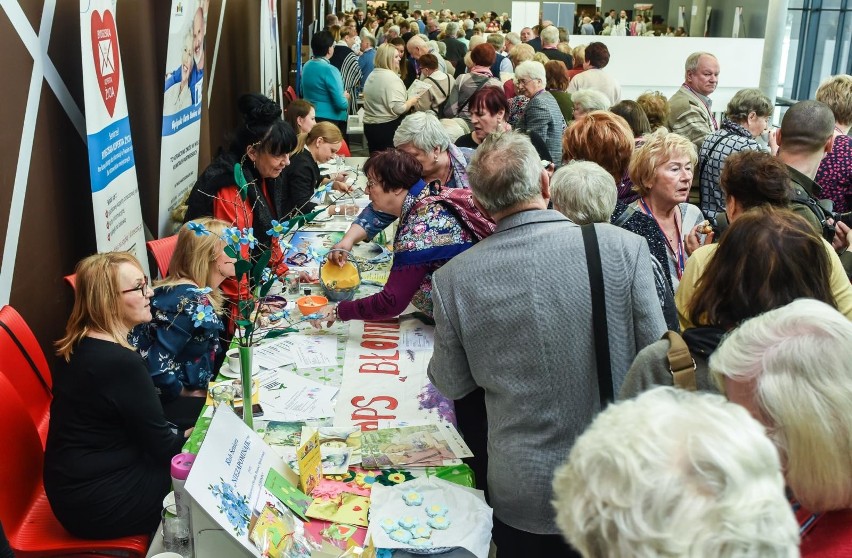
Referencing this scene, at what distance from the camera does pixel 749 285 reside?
1776mm

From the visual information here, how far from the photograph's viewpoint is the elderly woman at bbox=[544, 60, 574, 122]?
628cm

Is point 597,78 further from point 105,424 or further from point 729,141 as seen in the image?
point 105,424

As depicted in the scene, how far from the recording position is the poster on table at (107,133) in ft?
10.5

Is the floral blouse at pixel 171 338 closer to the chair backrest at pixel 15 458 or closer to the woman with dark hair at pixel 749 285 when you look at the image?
the chair backrest at pixel 15 458

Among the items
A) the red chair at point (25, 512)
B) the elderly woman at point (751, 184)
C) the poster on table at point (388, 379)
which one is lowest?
the red chair at point (25, 512)

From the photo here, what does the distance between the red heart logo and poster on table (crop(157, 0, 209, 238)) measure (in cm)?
60

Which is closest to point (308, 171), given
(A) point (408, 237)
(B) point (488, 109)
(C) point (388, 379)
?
(B) point (488, 109)

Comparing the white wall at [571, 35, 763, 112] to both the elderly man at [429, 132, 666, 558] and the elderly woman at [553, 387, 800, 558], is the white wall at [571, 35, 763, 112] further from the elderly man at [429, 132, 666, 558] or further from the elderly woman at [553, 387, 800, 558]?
the elderly woman at [553, 387, 800, 558]

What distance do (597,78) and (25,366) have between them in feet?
17.4

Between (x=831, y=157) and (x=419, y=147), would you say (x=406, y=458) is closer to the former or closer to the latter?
(x=419, y=147)

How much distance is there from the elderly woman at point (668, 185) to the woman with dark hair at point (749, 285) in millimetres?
1176

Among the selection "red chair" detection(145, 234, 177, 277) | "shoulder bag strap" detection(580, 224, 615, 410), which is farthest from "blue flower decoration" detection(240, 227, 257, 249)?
"red chair" detection(145, 234, 177, 277)

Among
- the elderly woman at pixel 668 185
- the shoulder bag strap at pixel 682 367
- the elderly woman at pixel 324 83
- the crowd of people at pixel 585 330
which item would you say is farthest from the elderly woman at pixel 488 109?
the elderly woman at pixel 324 83

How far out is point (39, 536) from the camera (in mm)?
2408
